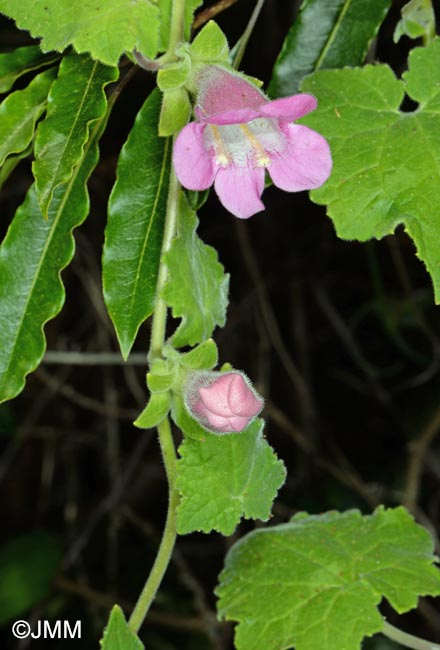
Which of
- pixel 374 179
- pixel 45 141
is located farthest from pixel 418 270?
pixel 45 141

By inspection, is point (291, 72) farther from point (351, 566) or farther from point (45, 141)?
point (351, 566)

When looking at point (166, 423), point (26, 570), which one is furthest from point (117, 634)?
point (26, 570)


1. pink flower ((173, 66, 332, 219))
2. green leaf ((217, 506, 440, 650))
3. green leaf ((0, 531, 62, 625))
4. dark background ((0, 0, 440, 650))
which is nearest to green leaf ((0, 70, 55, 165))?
pink flower ((173, 66, 332, 219))

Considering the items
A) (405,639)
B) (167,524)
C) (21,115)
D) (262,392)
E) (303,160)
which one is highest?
(303,160)

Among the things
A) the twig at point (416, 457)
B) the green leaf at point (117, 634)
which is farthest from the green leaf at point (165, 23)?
the twig at point (416, 457)

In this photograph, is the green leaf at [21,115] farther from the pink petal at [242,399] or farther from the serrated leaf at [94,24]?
the pink petal at [242,399]

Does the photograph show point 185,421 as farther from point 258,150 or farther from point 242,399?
point 258,150
